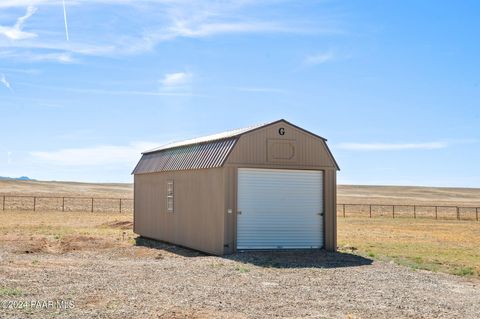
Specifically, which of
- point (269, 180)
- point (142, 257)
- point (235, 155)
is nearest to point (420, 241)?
point (269, 180)

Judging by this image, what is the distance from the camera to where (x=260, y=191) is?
17281 mm

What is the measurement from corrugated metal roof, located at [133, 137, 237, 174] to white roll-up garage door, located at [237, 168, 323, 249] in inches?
31.4

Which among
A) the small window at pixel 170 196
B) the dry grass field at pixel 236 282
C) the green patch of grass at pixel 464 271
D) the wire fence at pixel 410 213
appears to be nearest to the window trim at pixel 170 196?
the small window at pixel 170 196

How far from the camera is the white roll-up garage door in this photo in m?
17.0

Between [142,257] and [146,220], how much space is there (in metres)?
6.59

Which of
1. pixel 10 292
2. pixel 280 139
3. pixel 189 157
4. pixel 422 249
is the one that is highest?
pixel 280 139

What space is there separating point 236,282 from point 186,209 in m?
7.59

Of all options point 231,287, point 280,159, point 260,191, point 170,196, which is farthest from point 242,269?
point 170,196

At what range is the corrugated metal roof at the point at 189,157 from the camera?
17047 millimetres

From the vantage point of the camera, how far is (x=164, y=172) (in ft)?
68.9

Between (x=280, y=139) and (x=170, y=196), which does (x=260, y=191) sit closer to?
(x=280, y=139)

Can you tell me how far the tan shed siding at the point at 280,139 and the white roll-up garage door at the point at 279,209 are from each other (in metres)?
0.32

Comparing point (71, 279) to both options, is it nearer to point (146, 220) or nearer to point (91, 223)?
point (146, 220)

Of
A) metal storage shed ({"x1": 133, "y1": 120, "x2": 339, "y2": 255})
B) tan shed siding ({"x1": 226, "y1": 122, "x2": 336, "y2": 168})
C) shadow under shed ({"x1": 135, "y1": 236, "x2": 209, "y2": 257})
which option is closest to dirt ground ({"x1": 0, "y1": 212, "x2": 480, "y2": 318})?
shadow under shed ({"x1": 135, "y1": 236, "x2": 209, "y2": 257})
